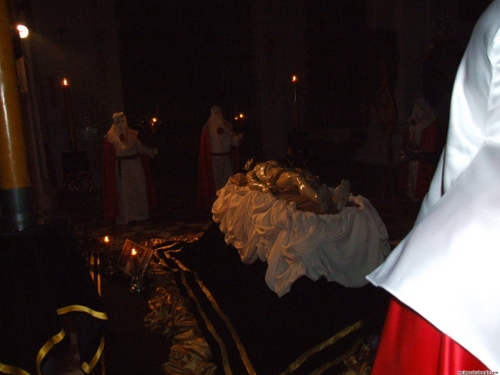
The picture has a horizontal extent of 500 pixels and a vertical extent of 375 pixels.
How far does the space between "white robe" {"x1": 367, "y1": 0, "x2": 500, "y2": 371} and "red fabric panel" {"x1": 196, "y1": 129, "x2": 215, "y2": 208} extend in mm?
7038

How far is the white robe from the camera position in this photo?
637mm

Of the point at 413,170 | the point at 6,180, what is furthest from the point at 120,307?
the point at 413,170

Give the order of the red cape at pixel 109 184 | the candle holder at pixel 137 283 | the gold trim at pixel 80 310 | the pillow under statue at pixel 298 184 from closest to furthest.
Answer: the gold trim at pixel 80 310 < the pillow under statue at pixel 298 184 < the candle holder at pixel 137 283 < the red cape at pixel 109 184

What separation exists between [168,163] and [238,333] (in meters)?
9.64

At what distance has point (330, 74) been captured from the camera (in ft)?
31.4

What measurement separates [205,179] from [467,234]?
23.6ft

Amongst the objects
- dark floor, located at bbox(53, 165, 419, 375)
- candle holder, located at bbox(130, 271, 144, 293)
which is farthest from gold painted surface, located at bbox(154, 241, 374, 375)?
candle holder, located at bbox(130, 271, 144, 293)

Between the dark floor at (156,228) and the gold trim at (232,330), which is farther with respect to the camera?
the dark floor at (156,228)

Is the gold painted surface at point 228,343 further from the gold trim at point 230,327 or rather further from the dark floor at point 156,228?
the dark floor at point 156,228

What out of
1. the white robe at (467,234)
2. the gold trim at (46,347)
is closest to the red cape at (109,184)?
the gold trim at (46,347)

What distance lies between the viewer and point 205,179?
305 inches

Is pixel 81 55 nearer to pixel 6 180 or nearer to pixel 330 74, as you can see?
pixel 330 74

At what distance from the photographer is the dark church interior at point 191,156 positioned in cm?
104

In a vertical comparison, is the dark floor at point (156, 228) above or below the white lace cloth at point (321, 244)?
below
